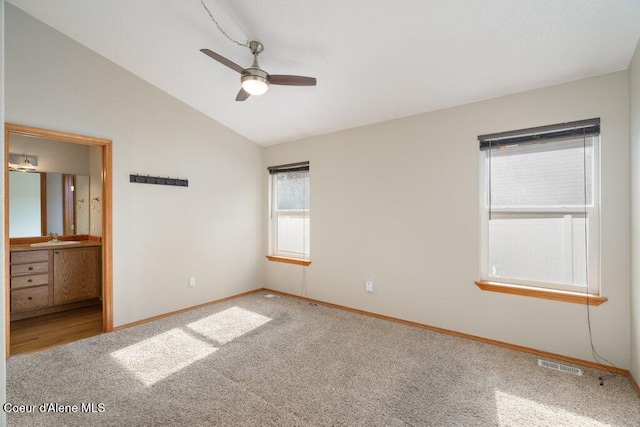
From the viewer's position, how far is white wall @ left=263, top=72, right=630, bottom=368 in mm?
2480

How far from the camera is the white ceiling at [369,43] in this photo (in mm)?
2146

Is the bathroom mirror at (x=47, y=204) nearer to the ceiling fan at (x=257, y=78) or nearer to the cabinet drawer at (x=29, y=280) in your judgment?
the cabinet drawer at (x=29, y=280)

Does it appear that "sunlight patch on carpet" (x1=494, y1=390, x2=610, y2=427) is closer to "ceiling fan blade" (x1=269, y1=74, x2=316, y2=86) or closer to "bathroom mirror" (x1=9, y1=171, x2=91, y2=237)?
"ceiling fan blade" (x1=269, y1=74, x2=316, y2=86)

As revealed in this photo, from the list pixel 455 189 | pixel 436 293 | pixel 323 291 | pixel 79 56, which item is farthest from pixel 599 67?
pixel 79 56

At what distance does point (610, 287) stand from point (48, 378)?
4664 mm

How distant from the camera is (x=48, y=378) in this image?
2387 mm

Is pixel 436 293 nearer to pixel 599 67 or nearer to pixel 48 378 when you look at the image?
pixel 599 67

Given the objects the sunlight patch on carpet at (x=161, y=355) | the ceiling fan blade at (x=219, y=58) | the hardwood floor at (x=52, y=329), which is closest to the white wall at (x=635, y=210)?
the ceiling fan blade at (x=219, y=58)

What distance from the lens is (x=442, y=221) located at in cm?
324

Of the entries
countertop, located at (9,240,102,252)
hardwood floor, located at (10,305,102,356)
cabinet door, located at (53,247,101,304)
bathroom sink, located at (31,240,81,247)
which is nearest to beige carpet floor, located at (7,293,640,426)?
hardwood floor, located at (10,305,102,356)

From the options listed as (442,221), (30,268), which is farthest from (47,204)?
(442,221)

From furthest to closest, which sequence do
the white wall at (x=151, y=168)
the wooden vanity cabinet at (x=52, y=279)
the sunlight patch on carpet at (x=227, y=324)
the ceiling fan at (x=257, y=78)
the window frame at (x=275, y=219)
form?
the window frame at (x=275, y=219)
the wooden vanity cabinet at (x=52, y=279)
the sunlight patch on carpet at (x=227, y=324)
the white wall at (x=151, y=168)
the ceiling fan at (x=257, y=78)

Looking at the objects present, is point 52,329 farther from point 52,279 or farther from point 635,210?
point 635,210

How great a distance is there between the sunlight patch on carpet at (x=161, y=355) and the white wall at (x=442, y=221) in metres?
1.82
